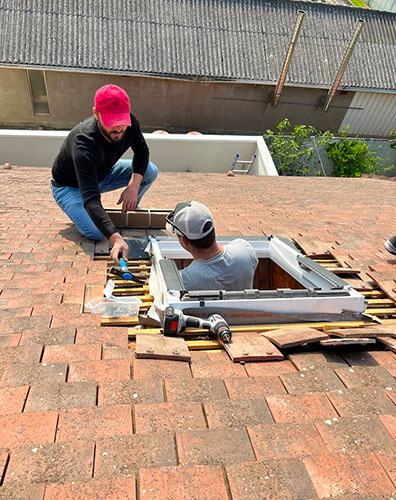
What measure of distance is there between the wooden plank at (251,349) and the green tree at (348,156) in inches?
566

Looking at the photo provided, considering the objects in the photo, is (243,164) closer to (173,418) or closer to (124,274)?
(124,274)

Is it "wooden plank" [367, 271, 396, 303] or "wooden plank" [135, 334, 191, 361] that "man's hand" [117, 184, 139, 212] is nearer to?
"wooden plank" [135, 334, 191, 361]

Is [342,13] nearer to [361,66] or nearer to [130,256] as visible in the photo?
[361,66]

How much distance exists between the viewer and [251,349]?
2.24m

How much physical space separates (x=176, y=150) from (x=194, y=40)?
7844 mm

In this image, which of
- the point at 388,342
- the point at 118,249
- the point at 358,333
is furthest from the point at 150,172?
the point at 388,342

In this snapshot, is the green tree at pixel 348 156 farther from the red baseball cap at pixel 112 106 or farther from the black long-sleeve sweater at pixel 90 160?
the red baseball cap at pixel 112 106

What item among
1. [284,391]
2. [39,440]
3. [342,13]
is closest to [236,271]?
[284,391]

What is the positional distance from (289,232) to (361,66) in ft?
53.6

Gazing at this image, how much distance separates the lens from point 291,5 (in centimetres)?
1812

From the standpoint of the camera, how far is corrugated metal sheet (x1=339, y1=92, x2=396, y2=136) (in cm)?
1725

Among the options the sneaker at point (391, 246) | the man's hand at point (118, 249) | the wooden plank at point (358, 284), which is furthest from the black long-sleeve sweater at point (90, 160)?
the sneaker at point (391, 246)

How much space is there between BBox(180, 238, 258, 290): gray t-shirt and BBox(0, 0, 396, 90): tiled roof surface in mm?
13937

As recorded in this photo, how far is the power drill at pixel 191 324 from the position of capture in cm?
235
